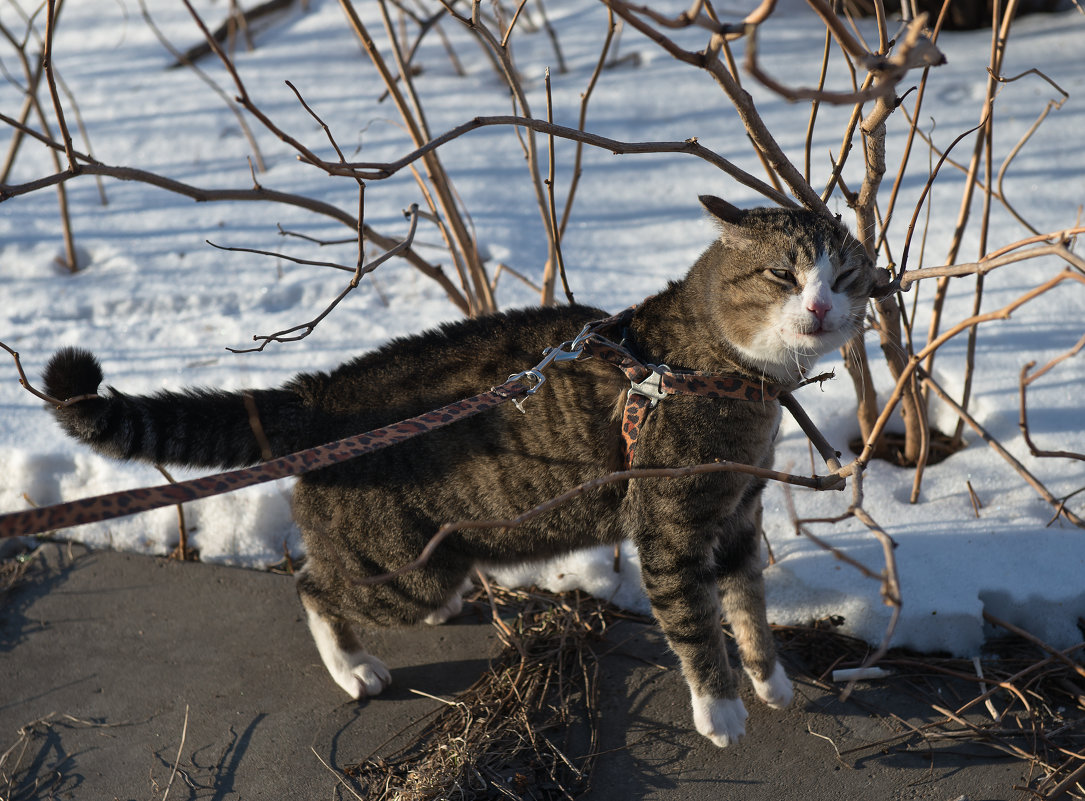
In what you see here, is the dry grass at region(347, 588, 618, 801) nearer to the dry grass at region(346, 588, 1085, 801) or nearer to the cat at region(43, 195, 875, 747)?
the dry grass at region(346, 588, 1085, 801)

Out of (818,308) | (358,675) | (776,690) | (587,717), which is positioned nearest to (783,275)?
(818,308)

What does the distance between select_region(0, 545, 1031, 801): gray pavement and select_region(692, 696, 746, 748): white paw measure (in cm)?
8

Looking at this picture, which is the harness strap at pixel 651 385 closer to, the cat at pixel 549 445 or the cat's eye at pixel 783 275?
the cat at pixel 549 445

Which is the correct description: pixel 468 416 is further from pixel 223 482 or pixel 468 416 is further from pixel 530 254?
pixel 530 254

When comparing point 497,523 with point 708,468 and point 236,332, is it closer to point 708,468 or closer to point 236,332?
point 708,468

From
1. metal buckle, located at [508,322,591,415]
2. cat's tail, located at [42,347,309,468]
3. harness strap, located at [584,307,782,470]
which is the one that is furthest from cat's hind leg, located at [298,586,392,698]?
harness strap, located at [584,307,782,470]

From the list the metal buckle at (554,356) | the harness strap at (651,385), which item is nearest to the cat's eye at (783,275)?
the harness strap at (651,385)

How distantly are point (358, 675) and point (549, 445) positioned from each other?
2.70ft

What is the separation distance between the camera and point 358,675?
2191mm

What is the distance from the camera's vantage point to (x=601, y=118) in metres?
4.35

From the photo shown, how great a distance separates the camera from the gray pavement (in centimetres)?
194

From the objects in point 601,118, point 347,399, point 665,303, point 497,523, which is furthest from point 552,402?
point 601,118

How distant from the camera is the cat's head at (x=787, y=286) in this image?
1.73 m

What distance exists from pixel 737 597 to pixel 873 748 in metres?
0.46
